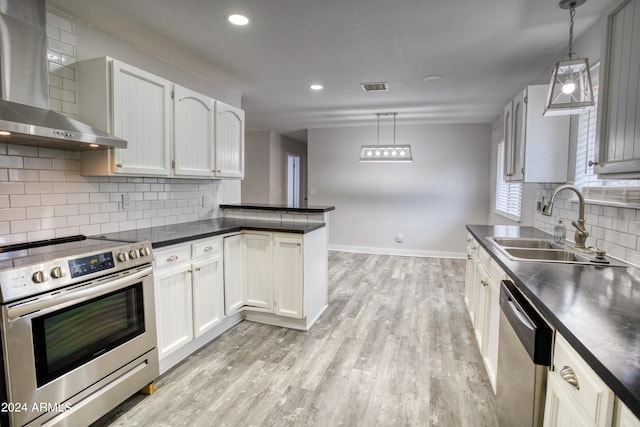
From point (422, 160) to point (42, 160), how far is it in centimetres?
545

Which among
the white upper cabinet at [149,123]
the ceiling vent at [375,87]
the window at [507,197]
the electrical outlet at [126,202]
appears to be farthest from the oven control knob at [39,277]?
the window at [507,197]

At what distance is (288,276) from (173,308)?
99 centimetres

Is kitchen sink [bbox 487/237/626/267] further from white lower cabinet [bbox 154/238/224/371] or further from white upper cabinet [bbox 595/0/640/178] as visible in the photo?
white lower cabinet [bbox 154/238/224/371]

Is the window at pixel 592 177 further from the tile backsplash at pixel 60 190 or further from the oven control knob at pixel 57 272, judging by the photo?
the tile backsplash at pixel 60 190

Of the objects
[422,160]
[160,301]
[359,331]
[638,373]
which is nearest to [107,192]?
[160,301]

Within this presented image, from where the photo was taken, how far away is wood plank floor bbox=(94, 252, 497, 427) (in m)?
1.92

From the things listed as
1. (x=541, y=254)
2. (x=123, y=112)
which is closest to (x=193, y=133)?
(x=123, y=112)

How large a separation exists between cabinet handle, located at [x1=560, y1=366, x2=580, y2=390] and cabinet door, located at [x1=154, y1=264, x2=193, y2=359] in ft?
7.05

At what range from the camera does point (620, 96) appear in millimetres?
1417

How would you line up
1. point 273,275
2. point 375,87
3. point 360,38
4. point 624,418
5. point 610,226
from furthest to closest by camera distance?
point 375,87 → point 273,275 → point 360,38 → point 610,226 → point 624,418

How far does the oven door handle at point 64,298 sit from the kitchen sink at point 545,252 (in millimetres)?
2201

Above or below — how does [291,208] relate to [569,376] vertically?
above

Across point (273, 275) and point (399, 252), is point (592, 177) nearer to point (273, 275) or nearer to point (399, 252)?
point (273, 275)

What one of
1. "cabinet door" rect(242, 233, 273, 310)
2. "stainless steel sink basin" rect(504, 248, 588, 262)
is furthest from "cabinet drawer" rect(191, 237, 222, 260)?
"stainless steel sink basin" rect(504, 248, 588, 262)
